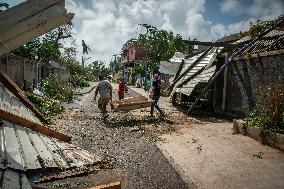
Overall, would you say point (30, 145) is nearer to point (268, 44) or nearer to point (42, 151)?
point (42, 151)

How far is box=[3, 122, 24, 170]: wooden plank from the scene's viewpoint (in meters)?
4.73

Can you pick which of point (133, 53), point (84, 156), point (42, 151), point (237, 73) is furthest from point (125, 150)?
point (133, 53)

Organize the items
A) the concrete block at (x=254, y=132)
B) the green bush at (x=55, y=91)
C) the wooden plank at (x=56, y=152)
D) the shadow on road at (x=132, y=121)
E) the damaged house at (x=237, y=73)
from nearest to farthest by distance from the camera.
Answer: the wooden plank at (x=56, y=152) < the concrete block at (x=254, y=132) < the damaged house at (x=237, y=73) < the shadow on road at (x=132, y=121) < the green bush at (x=55, y=91)

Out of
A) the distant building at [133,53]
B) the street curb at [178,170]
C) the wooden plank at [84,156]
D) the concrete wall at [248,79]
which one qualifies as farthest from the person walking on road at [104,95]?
the distant building at [133,53]

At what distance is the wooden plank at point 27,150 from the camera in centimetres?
506

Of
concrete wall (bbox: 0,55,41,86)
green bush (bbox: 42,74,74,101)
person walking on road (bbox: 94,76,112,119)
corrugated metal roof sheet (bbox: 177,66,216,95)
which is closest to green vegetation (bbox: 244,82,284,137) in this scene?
corrugated metal roof sheet (bbox: 177,66,216,95)

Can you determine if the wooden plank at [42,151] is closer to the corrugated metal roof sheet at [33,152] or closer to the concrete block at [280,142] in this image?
the corrugated metal roof sheet at [33,152]

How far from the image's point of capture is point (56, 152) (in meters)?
6.16

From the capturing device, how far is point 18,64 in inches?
714

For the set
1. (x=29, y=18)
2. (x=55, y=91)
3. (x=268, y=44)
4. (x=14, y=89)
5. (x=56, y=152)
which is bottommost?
(x=56, y=152)

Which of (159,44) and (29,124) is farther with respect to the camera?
(159,44)

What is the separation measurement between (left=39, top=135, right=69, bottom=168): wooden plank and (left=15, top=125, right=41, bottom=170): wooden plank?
1.34ft

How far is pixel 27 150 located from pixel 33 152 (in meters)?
0.12

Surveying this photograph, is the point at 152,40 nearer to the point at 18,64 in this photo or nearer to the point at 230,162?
the point at 18,64
